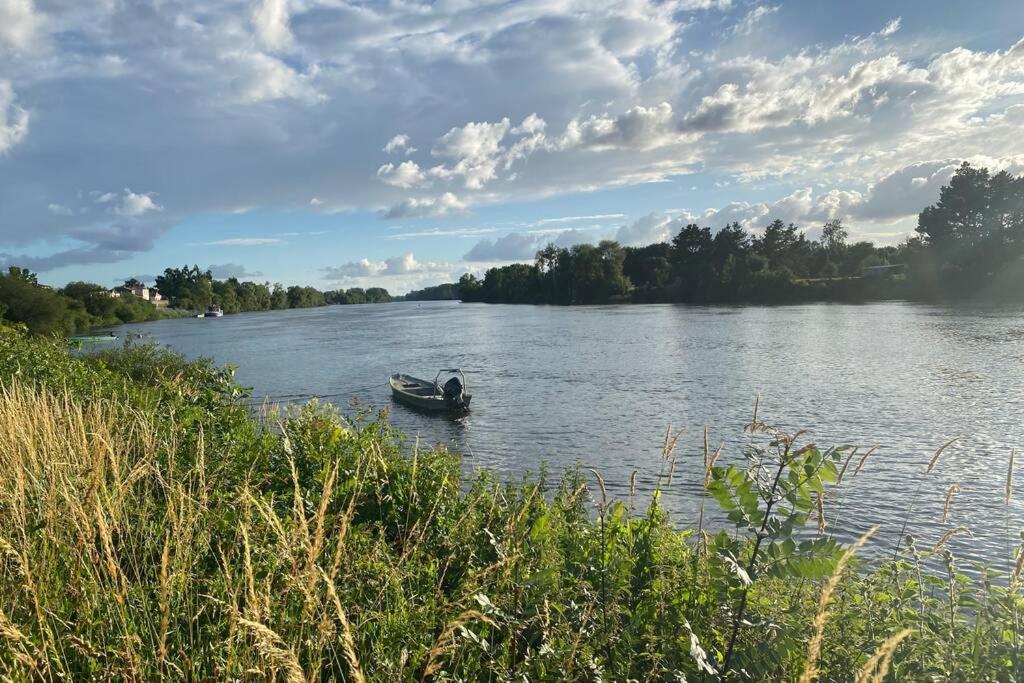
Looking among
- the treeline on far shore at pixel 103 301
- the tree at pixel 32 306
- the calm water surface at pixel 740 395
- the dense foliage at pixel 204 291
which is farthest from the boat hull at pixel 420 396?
the dense foliage at pixel 204 291

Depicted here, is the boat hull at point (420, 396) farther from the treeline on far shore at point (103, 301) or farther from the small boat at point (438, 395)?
the treeline on far shore at point (103, 301)

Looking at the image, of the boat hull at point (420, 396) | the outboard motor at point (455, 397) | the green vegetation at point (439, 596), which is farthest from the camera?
the boat hull at point (420, 396)

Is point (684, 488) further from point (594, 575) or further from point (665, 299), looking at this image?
point (665, 299)

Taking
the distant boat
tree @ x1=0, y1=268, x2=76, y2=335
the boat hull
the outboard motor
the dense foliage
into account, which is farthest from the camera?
the dense foliage

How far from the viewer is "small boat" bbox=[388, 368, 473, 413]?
84.5 ft

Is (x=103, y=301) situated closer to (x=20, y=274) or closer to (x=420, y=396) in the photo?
(x=20, y=274)

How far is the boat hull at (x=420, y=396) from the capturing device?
26078mm

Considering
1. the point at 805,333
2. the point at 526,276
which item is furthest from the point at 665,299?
the point at 805,333

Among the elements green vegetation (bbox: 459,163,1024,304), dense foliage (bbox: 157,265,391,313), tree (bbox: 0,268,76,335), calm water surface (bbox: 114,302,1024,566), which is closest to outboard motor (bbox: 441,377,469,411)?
calm water surface (bbox: 114,302,1024,566)

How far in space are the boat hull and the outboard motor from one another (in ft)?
0.13

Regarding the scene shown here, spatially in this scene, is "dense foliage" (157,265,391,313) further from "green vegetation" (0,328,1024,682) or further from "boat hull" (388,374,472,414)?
"green vegetation" (0,328,1024,682)

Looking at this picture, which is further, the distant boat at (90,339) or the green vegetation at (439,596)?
the distant boat at (90,339)

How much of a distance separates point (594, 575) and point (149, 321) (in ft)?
482

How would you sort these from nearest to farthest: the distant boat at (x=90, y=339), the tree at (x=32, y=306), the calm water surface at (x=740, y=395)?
the calm water surface at (x=740, y=395) < the distant boat at (x=90, y=339) < the tree at (x=32, y=306)
